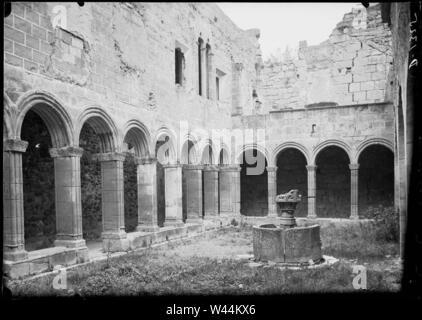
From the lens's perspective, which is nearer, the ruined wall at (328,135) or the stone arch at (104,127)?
the stone arch at (104,127)

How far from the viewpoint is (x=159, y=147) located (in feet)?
43.0

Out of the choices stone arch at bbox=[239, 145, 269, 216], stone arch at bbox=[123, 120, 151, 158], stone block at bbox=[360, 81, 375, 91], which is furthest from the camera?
stone block at bbox=[360, 81, 375, 91]

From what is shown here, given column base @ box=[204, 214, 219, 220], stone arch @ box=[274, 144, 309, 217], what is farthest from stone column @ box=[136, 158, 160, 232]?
stone arch @ box=[274, 144, 309, 217]

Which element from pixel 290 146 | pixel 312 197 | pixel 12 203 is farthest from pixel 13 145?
pixel 290 146

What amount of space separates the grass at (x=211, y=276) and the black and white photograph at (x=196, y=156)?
0.15 feet

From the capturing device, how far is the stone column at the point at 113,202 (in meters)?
9.59

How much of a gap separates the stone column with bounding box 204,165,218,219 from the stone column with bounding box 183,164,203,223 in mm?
1237

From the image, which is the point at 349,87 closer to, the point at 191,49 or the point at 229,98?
the point at 229,98

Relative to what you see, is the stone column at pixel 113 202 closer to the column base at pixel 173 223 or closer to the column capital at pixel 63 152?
the column capital at pixel 63 152

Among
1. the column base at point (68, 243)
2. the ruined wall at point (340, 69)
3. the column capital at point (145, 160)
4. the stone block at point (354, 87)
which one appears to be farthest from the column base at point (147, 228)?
the stone block at point (354, 87)

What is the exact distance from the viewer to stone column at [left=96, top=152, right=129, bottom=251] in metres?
9.59

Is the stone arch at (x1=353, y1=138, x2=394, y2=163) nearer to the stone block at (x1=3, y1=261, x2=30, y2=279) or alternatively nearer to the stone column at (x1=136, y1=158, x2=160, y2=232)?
the stone column at (x1=136, y1=158, x2=160, y2=232)

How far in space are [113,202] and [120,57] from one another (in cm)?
350

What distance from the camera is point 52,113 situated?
26.5 ft
